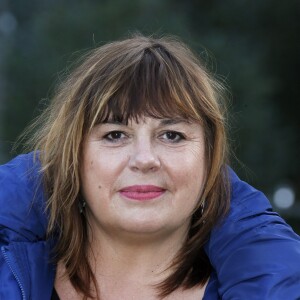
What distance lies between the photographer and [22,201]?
110 inches

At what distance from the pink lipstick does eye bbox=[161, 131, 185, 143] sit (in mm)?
153

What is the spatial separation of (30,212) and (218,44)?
5145mm

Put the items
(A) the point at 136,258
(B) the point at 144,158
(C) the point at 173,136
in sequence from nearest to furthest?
(B) the point at 144,158 < (C) the point at 173,136 < (A) the point at 136,258

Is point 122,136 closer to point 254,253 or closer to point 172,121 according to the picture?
point 172,121

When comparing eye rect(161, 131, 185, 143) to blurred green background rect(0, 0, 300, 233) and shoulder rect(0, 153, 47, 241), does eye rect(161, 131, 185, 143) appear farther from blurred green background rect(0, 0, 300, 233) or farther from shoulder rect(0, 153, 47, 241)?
blurred green background rect(0, 0, 300, 233)

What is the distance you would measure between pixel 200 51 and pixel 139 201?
4.75 meters

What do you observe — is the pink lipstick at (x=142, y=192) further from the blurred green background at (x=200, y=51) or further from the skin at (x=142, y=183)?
the blurred green background at (x=200, y=51)

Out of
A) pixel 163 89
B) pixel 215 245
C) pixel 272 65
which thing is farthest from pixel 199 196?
pixel 272 65

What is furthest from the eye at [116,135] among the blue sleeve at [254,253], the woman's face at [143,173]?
the blue sleeve at [254,253]

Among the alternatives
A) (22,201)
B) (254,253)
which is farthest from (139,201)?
(22,201)

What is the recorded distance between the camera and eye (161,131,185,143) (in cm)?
258

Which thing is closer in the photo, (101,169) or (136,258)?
(101,169)

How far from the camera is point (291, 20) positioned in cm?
871

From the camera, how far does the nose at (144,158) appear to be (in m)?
2.49
